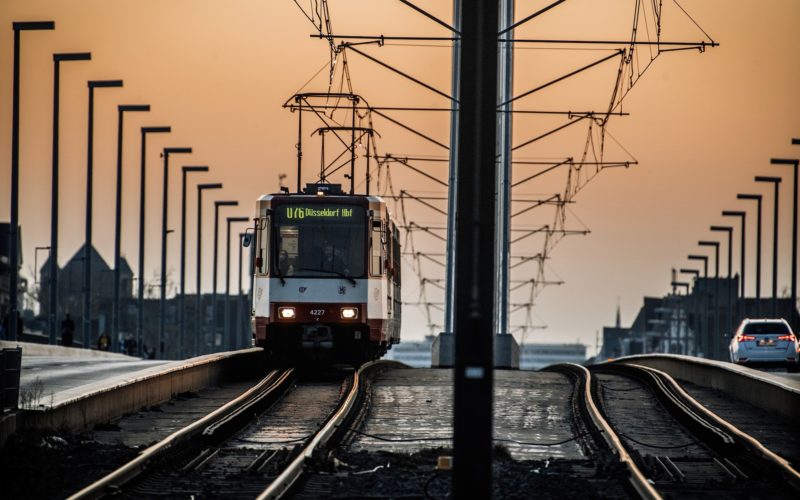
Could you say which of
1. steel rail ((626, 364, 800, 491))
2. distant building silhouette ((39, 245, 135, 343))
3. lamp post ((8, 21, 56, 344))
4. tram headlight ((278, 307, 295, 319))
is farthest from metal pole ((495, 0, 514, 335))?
distant building silhouette ((39, 245, 135, 343))

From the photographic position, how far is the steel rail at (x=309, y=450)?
14440mm

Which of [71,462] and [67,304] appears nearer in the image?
[71,462]

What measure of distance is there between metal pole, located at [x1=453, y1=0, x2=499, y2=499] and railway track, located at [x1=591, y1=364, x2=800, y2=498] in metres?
4.13

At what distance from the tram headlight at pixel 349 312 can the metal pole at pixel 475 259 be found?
1901 cm

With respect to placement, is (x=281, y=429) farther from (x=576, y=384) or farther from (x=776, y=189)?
(x=776, y=189)

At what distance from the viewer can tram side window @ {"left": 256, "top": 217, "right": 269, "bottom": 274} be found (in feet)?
103

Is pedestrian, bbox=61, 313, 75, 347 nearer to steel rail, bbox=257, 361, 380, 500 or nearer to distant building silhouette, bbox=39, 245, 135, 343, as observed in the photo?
steel rail, bbox=257, 361, 380, 500

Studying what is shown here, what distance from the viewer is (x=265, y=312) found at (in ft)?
103

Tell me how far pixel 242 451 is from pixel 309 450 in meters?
1.45

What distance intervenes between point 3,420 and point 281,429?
207 inches

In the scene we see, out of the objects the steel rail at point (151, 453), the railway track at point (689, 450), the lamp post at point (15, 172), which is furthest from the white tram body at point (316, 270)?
the lamp post at point (15, 172)

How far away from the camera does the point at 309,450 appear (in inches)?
676

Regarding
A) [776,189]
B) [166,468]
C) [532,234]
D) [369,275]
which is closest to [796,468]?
[166,468]

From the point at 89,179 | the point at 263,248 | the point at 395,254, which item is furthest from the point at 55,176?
the point at 263,248
